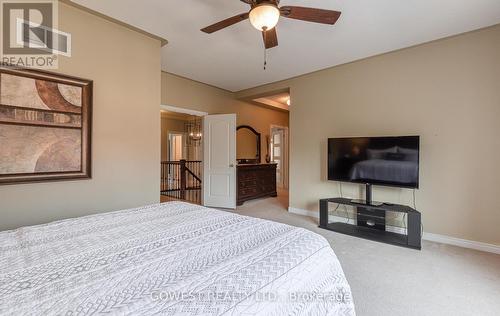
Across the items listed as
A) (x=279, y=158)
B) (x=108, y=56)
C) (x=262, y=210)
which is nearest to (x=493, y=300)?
(x=262, y=210)

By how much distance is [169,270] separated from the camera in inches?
37.3

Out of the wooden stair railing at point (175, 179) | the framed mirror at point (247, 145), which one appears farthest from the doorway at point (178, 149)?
the framed mirror at point (247, 145)

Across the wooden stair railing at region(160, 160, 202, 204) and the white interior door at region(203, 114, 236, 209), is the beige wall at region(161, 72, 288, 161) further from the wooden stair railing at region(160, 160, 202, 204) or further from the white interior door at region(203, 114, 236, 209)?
the wooden stair railing at region(160, 160, 202, 204)

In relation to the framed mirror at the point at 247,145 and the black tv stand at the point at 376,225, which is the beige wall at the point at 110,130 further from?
the framed mirror at the point at 247,145

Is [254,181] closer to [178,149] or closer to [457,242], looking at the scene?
[457,242]

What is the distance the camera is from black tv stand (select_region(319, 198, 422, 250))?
278 centimetres

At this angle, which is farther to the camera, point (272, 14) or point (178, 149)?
point (178, 149)

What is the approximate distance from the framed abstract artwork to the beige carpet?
9.65ft

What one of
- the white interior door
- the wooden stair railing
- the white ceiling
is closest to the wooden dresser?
the white interior door

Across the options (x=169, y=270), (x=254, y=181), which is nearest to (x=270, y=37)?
(x=169, y=270)

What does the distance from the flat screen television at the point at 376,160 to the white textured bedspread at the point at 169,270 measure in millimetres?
2336

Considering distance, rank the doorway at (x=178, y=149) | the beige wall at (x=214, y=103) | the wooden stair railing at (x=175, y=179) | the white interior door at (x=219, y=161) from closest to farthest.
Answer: the beige wall at (x=214, y=103) → the white interior door at (x=219, y=161) → the wooden stair railing at (x=175, y=179) → the doorway at (x=178, y=149)

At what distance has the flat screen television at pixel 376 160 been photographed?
2.95 metres

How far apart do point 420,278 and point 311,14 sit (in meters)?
2.57
